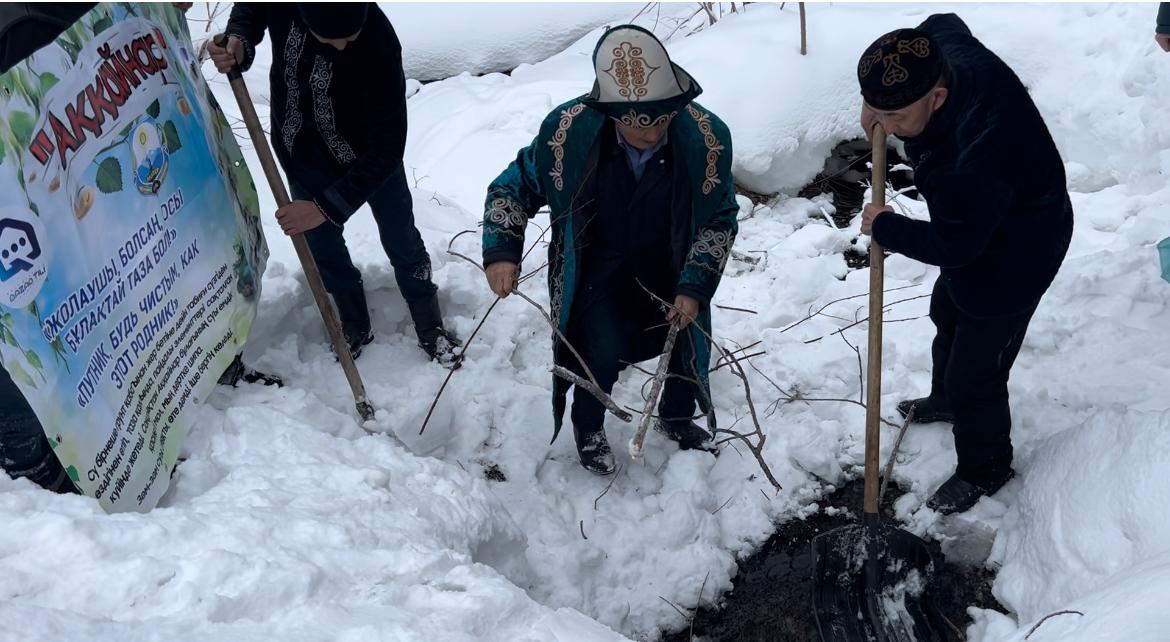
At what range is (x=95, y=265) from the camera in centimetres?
204

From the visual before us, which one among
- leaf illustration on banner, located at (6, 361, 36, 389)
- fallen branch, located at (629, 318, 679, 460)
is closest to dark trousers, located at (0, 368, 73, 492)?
leaf illustration on banner, located at (6, 361, 36, 389)

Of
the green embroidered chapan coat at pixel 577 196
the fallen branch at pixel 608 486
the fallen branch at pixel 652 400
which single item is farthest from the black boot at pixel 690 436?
the fallen branch at pixel 652 400

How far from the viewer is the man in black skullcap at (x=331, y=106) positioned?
106 inches

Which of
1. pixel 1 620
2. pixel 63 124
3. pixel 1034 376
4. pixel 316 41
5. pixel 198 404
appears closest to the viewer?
pixel 1 620

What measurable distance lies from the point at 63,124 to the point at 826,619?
96.8 inches

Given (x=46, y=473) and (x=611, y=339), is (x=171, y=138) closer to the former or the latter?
(x=46, y=473)

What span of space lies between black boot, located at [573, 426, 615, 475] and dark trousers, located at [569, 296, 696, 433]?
0.17ft

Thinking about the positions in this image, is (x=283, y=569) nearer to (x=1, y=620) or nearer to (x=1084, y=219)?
(x=1, y=620)

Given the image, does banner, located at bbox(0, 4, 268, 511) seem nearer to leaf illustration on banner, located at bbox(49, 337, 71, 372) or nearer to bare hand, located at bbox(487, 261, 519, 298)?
leaf illustration on banner, located at bbox(49, 337, 71, 372)

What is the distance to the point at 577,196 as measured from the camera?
2504mm

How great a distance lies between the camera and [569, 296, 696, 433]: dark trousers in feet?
9.11

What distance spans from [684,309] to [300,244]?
51.9 inches

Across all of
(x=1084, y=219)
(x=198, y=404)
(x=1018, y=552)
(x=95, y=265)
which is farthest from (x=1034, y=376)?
(x=95, y=265)

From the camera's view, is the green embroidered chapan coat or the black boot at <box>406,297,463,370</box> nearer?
the green embroidered chapan coat
